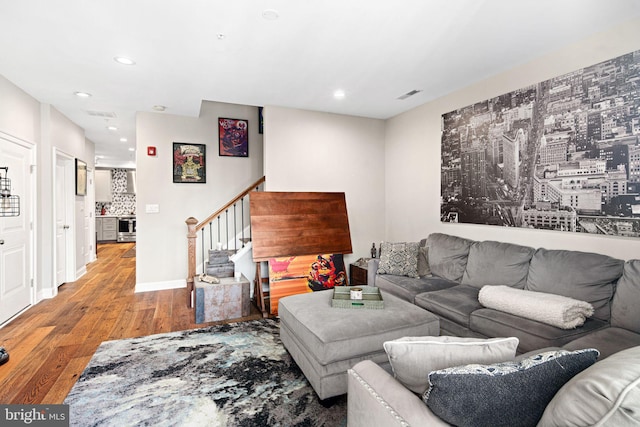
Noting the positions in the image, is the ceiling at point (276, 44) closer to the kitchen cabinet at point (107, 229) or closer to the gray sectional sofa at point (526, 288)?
the gray sectional sofa at point (526, 288)

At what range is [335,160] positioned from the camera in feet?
15.9

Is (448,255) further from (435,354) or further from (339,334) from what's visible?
(435,354)

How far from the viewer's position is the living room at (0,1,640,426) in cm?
422

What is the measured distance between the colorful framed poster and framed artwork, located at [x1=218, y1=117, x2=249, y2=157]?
2.24 meters

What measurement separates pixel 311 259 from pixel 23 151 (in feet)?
12.2

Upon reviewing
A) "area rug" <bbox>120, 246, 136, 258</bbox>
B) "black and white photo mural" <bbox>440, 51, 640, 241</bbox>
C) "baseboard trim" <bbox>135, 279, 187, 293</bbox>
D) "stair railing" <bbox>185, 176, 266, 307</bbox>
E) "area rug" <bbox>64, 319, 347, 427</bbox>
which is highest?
"black and white photo mural" <bbox>440, 51, 640, 241</bbox>

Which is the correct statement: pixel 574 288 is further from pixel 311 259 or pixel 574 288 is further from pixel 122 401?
pixel 122 401

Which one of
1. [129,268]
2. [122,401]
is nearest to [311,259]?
[122,401]

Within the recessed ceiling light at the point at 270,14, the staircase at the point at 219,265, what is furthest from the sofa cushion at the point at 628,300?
the staircase at the point at 219,265

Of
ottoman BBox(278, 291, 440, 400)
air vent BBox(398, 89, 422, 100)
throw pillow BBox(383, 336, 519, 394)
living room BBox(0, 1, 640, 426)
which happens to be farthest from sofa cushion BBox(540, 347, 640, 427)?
air vent BBox(398, 89, 422, 100)

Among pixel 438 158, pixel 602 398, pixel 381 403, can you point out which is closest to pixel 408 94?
pixel 438 158

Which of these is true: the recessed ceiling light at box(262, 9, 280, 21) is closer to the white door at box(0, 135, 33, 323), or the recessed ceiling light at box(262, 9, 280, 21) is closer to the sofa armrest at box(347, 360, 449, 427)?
the sofa armrest at box(347, 360, 449, 427)

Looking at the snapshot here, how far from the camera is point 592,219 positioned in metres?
2.59

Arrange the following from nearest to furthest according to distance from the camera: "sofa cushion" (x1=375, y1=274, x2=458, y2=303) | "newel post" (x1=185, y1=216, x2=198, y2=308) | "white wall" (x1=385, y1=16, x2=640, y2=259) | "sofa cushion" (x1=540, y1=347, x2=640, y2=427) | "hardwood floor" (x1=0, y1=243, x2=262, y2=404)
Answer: "sofa cushion" (x1=540, y1=347, x2=640, y2=427)
"hardwood floor" (x1=0, y1=243, x2=262, y2=404)
"white wall" (x1=385, y1=16, x2=640, y2=259)
"sofa cushion" (x1=375, y1=274, x2=458, y2=303)
"newel post" (x1=185, y1=216, x2=198, y2=308)
